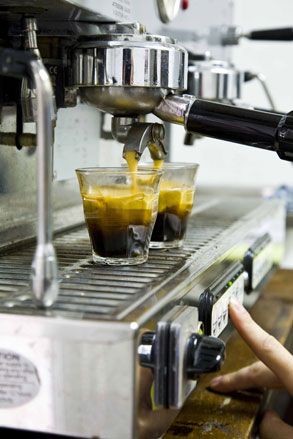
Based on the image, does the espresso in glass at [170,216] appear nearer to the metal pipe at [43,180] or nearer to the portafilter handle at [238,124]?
the portafilter handle at [238,124]

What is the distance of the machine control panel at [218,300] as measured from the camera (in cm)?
73

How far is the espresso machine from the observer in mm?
564

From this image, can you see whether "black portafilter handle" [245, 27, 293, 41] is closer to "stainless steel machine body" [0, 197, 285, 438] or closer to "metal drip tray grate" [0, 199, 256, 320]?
"metal drip tray grate" [0, 199, 256, 320]

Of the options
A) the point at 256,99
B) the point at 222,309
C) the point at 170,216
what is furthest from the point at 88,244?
the point at 256,99

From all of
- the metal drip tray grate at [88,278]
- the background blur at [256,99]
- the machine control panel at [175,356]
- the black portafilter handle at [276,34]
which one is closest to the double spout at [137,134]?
the metal drip tray grate at [88,278]

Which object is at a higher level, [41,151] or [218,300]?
[41,151]

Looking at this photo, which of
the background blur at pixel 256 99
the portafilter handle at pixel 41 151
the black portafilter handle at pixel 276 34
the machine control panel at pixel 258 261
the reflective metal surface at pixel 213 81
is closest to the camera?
the portafilter handle at pixel 41 151

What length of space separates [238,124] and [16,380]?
13.7 inches

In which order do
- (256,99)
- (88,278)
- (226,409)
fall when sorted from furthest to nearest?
(256,99) < (226,409) < (88,278)

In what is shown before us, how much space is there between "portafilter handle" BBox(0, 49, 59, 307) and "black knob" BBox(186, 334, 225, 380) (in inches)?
5.2

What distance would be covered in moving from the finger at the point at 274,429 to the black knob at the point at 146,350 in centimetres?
34

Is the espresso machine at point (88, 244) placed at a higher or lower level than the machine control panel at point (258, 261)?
higher

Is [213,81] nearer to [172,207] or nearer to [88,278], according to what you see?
[172,207]

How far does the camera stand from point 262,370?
897 millimetres
